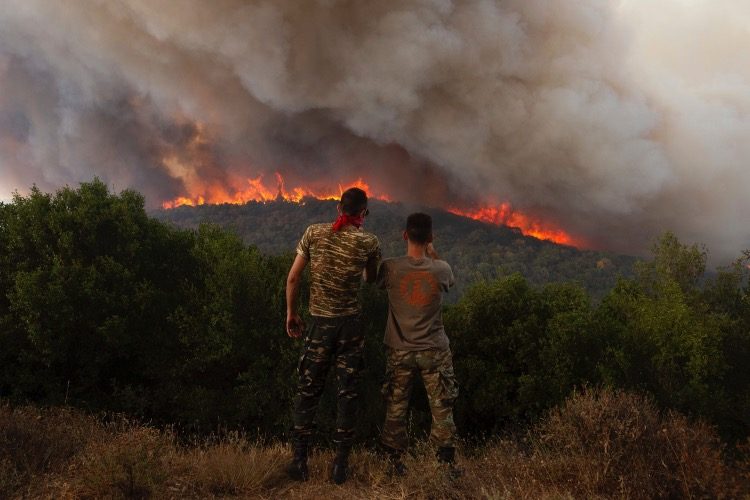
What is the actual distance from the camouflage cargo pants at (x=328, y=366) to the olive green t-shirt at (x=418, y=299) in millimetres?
470

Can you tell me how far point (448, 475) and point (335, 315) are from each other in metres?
2.04

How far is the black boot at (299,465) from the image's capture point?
569cm

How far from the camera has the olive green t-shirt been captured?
5.57 meters

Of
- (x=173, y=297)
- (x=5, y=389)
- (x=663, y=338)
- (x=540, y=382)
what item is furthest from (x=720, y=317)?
(x=5, y=389)

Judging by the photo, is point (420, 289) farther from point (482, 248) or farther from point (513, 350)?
point (482, 248)

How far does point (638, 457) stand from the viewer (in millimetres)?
5066

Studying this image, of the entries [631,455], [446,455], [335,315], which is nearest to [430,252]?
[335,315]

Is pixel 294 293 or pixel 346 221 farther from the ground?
pixel 346 221

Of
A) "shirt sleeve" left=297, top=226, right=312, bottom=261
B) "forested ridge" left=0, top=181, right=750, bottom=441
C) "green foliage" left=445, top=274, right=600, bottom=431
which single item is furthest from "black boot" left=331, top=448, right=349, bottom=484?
"green foliage" left=445, top=274, right=600, bottom=431

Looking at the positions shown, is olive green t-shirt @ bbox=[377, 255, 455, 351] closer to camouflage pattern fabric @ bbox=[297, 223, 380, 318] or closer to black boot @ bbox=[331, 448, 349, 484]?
camouflage pattern fabric @ bbox=[297, 223, 380, 318]

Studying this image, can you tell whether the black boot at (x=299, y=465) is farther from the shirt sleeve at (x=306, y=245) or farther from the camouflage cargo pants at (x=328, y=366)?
the shirt sleeve at (x=306, y=245)

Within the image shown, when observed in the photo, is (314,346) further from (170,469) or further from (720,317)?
(720,317)

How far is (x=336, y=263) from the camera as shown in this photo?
5535 millimetres

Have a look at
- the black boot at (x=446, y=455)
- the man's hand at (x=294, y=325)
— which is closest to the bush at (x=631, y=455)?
the black boot at (x=446, y=455)
